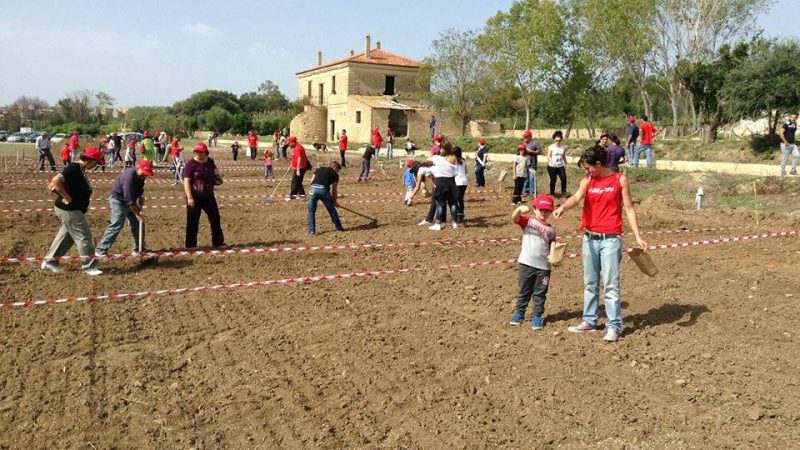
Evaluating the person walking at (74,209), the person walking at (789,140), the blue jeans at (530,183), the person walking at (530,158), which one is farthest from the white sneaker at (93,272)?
the person walking at (789,140)

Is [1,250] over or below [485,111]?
below

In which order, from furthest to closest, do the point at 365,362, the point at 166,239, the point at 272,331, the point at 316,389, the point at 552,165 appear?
the point at 552,165 < the point at 166,239 < the point at 272,331 < the point at 365,362 < the point at 316,389

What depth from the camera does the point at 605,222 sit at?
5758mm

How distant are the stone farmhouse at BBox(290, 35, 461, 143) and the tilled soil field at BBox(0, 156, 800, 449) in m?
43.4

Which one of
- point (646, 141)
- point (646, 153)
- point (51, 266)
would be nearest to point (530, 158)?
point (646, 141)

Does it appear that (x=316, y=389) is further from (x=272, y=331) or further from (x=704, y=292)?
(x=704, y=292)

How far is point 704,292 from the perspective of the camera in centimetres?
759

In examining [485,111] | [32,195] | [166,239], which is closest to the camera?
[166,239]

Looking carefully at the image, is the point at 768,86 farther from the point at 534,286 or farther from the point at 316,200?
the point at 534,286

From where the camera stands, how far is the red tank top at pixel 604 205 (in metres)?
5.74

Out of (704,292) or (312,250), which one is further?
(312,250)

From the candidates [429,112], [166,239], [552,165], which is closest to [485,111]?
[429,112]

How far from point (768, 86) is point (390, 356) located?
66.0ft

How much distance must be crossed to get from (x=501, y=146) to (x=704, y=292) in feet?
83.1
